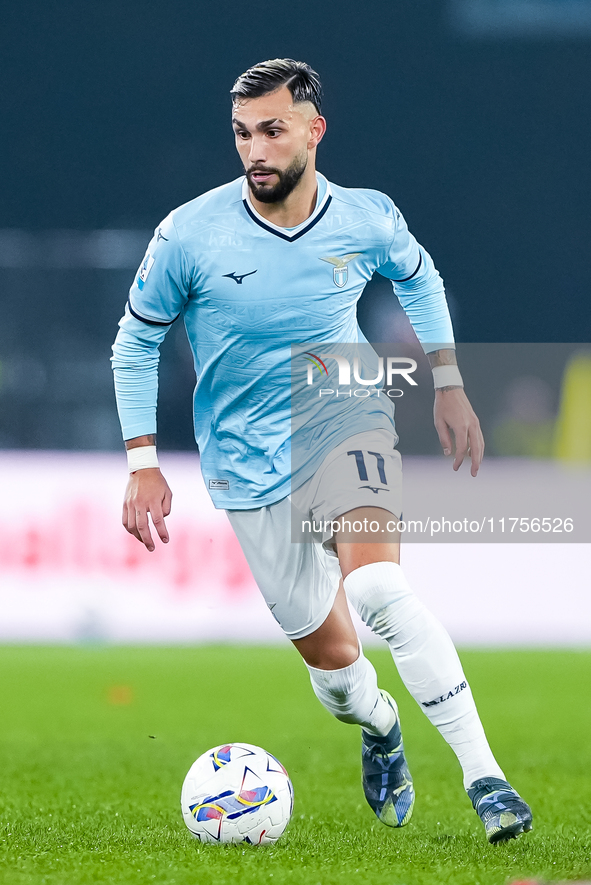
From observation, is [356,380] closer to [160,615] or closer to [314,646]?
[314,646]

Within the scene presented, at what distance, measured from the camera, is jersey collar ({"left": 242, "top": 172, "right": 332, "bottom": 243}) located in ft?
12.3

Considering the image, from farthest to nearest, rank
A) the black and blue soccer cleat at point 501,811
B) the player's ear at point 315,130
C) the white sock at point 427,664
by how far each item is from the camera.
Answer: the player's ear at point 315,130 < the white sock at point 427,664 < the black and blue soccer cleat at point 501,811

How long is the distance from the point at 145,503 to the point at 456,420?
973 mm

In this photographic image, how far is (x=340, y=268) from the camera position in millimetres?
3770

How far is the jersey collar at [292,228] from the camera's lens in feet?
12.3

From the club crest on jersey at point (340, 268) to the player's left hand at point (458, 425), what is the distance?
A: 0.47 meters

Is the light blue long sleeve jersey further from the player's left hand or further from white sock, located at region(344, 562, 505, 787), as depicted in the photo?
white sock, located at region(344, 562, 505, 787)

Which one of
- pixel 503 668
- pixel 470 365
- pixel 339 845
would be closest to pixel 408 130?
pixel 470 365

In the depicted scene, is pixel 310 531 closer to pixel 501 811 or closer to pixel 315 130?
pixel 501 811

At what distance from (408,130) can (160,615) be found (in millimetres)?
4914

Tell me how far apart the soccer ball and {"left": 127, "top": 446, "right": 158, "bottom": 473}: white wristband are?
885mm

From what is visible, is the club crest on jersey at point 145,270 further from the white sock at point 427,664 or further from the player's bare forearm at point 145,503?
the white sock at point 427,664

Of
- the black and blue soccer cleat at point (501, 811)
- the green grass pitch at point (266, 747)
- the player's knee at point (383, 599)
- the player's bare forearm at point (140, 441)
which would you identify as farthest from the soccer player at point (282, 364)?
the black and blue soccer cleat at point (501, 811)

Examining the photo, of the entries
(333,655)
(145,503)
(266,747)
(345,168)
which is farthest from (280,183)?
(345,168)
